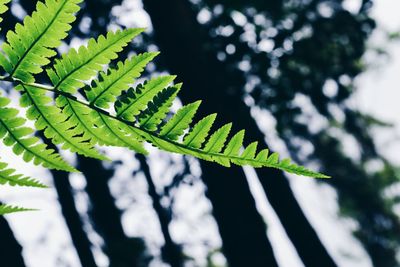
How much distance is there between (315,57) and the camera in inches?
216

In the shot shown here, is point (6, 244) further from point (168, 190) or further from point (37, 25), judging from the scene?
point (168, 190)

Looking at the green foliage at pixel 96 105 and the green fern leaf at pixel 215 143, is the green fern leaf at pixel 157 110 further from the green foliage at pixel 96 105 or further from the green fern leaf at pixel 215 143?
the green fern leaf at pixel 215 143

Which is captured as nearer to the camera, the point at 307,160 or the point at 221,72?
the point at 221,72

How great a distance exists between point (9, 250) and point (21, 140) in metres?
1.40

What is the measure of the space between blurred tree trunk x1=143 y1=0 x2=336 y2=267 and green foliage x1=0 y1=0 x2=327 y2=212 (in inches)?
103

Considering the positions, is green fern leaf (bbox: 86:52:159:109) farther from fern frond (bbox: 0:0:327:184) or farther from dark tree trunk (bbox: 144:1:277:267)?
dark tree trunk (bbox: 144:1:277:267)

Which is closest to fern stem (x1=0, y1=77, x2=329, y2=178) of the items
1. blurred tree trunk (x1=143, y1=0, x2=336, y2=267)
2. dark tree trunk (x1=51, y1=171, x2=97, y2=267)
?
blurred tree trunk (x1=143, y1=0, x2=336, y2=267)

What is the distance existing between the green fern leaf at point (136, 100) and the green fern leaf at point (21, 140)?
0.15 metres

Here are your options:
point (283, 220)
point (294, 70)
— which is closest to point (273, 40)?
point (294, 70)

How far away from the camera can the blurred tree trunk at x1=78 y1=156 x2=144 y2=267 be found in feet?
18.2

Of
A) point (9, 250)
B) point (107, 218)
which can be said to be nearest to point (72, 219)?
point (107, 218)

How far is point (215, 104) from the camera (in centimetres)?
330

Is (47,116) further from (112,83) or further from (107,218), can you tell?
(107,218)

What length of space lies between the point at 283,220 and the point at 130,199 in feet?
15.3
